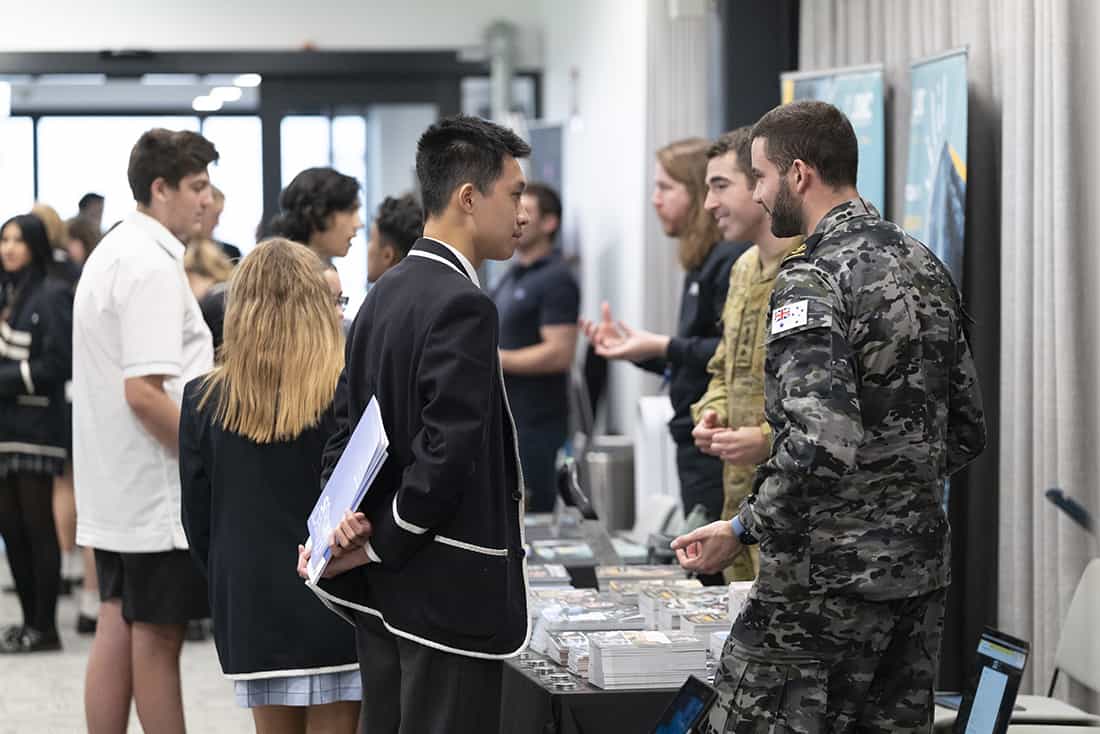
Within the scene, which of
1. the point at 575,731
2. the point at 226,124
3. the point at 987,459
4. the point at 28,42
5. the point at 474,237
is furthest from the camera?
the point at 226,124

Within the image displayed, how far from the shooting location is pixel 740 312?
3.53 meters

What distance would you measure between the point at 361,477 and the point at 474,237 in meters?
0.46

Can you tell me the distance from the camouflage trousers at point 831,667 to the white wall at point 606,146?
408 cm

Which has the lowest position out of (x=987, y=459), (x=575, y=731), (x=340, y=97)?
(x=575, y=731)

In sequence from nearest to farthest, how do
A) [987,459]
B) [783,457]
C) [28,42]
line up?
1. [783,457]
2. [987,459]
3. [28,42]

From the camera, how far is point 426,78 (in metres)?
9.70

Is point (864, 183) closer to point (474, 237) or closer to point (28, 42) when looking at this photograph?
point (474, 237)

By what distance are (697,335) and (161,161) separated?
1523 mm

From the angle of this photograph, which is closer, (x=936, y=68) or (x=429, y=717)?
(x=429, y=717)

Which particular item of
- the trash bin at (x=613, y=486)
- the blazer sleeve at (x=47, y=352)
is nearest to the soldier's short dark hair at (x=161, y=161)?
the trash bin at (x=613, y=486)

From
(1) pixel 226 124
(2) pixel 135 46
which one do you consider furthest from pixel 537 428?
(1) pixel 226 124

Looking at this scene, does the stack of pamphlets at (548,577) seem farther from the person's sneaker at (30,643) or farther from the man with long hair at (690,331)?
the person's sneaker at (30,643)

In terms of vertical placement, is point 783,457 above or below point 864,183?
below

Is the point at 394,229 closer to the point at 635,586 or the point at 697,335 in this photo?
the point at 697,335
